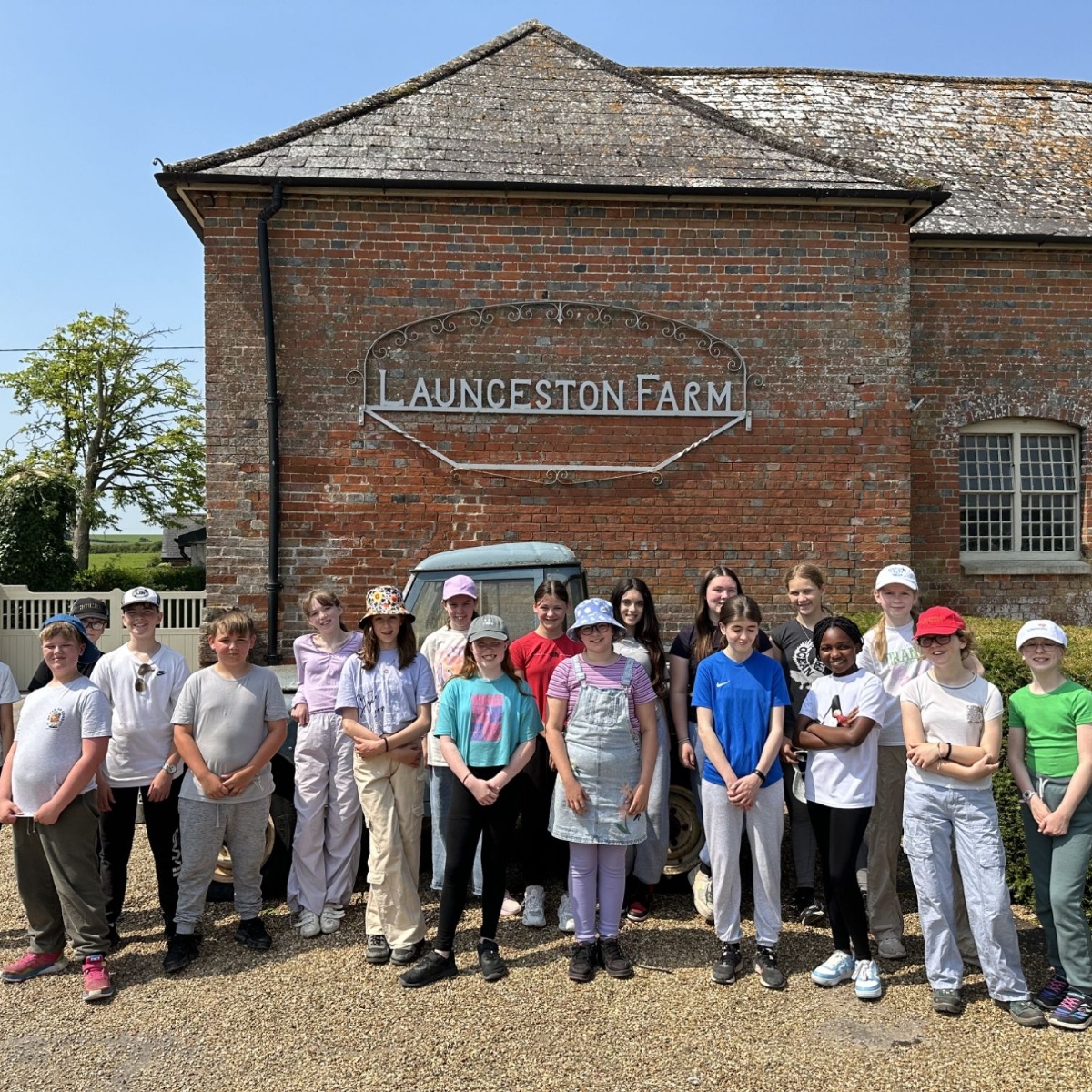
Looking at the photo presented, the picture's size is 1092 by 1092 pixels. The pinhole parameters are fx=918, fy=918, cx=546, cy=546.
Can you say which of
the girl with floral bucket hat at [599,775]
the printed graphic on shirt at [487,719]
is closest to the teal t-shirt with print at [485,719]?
the printed graphic on shirt at [487,719]

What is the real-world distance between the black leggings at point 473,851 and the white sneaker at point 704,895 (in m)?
1.10

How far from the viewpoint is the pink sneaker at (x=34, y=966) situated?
4.19 m

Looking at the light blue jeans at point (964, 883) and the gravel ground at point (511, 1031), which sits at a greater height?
the light blue jeans at point (964, 883)

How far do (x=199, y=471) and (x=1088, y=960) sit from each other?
1303 inches

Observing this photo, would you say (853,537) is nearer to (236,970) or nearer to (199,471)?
(236,970)

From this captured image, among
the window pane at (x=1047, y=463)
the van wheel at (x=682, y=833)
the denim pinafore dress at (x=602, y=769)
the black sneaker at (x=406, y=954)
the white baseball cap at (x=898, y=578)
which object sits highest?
the window pane at (x=1047, y=463)

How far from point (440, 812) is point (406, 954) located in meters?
0.70

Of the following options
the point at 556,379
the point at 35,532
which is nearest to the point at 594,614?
the point at 556,379

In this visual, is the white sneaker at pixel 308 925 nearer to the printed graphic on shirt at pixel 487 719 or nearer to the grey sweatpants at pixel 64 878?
the grey sweatpants at pixel 64 878

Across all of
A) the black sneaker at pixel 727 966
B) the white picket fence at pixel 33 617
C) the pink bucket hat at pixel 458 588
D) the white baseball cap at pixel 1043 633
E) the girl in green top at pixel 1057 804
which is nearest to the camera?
the girl in green top at pixel 1057 804

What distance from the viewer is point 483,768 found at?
4270 millimetres

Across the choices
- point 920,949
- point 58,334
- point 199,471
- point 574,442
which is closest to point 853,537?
point 574,442

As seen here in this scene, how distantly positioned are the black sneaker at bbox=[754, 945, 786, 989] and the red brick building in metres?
4.67

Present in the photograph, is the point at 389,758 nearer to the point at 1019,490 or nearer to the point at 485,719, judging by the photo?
the point at 485,719
